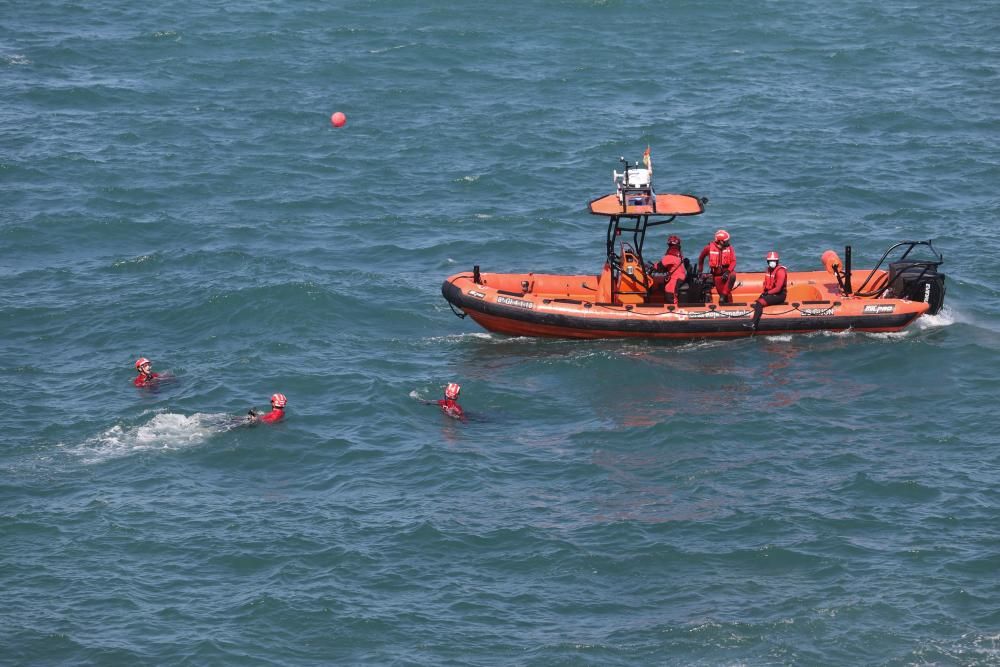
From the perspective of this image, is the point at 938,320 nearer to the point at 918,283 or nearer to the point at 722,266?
the point at 918,283

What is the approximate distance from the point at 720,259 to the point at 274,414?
29.7 feet

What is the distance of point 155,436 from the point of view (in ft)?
78.0

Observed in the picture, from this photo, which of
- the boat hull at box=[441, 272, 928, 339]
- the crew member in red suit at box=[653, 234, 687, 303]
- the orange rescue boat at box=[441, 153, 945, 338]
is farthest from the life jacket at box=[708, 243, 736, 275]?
the boat hull at box=[441, 272, 928, 339]

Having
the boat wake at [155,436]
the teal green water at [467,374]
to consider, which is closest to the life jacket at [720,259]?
the teal green water at [467,374]

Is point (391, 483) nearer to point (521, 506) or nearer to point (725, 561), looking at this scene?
point (521, 506)

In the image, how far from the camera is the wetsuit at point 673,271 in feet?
89.0

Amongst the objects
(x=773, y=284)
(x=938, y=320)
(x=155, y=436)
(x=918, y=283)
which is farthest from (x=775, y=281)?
(x=155, y=436)

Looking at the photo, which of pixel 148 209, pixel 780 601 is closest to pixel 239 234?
pixel 148 209

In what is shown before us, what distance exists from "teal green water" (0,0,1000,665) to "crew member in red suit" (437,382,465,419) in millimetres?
257

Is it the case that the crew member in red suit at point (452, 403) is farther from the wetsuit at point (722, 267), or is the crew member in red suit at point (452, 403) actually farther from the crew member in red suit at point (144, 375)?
the wetsuit at point (722, 267)

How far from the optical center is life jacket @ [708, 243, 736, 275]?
2736cm

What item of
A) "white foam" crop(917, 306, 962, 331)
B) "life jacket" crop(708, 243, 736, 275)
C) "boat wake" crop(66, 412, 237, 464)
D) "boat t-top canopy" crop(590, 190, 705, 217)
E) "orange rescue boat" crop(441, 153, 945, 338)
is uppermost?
"boat t-top canopy" crop(590, 190, 705, 217)

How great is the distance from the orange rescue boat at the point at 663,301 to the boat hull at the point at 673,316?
0.02 m

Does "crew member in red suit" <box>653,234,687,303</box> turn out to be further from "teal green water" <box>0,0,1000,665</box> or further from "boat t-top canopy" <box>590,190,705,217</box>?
"teal green water" <box>0,0,1000,665</box>
